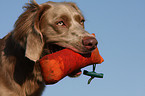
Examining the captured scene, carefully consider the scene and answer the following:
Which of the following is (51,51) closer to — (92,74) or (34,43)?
(34,43)

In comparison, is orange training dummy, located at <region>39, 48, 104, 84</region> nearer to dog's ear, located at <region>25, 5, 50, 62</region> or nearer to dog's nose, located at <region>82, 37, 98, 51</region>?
dog's nose, located at <region>82, 37, 98, 51</region>

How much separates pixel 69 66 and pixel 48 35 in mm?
787

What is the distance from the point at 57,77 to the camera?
12.3 ft

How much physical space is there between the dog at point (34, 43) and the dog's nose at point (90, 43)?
0.6 inches

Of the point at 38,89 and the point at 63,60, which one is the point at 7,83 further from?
the point at 63,60

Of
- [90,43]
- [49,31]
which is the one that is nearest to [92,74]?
[90,43]

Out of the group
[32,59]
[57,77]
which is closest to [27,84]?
[32,59]

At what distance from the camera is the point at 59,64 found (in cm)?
380

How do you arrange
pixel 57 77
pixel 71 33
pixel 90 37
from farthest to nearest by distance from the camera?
pixel 71 33, pixel 90 37, pixel 57 77

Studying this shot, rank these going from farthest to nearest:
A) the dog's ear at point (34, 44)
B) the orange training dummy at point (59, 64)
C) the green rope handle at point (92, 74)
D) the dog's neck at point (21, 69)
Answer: the green rope handle at point (92, 74) → the dog's neck at point (21, 69) → the dog's ear at point (34, 44) → the orange training dummy at point (59, 64)

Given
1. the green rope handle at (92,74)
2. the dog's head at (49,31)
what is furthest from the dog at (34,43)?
the green rope handle at (92,74)

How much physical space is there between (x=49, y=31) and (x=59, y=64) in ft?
2.78

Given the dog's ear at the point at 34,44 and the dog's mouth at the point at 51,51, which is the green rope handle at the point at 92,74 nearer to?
the dog's mouth at the point at 51,51

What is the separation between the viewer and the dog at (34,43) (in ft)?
13.8
